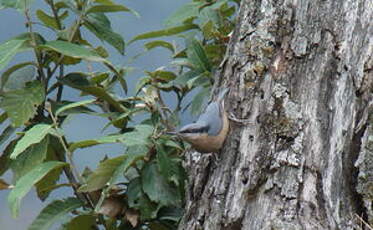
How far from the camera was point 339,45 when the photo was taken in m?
2.52

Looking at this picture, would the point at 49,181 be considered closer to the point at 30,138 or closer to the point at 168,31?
the point at 30,138

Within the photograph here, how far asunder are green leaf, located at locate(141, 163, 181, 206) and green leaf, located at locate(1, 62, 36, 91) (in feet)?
1.84

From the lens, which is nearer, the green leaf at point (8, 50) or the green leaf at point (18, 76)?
the green leaf at point (8, 50)

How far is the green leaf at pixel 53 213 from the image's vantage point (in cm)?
254

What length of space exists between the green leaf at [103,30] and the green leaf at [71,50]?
216 millimetres

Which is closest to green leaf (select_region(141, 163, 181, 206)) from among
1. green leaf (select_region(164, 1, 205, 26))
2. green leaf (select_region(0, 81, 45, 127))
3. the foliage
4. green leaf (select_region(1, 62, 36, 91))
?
the foliage

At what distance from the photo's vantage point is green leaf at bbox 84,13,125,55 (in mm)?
2801

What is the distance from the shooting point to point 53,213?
2.57m

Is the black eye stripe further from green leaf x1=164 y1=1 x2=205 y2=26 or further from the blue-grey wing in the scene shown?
green leaf x1=164 y1=1 x2=205 y2=26

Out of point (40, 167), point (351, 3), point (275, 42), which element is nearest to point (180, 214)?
point (40, 167)

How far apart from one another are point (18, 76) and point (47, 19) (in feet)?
0.82

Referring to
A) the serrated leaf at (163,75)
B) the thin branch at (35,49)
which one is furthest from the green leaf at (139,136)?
the serrated leaf at (163,75)

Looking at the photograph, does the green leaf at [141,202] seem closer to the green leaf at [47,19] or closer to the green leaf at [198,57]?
the green leaf at [198,57]

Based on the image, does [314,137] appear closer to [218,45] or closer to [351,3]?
Answer: [351,3]
